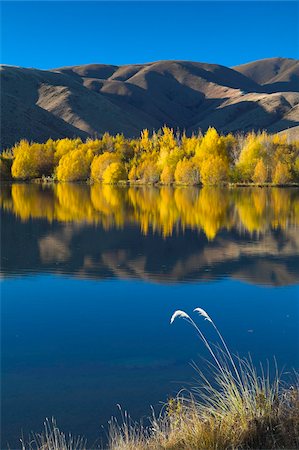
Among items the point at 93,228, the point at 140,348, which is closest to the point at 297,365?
the point at 140,348

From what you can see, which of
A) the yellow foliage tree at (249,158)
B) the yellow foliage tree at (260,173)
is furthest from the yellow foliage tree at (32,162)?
the yellow foliage tree at (260,173)

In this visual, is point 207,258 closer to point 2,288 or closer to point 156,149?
point 2,288

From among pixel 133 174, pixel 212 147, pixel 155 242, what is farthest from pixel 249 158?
pixel 155 242

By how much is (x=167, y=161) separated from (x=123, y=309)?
Answer: 63802mm

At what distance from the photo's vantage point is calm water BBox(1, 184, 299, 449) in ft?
25.3

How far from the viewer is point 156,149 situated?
86.7 meters

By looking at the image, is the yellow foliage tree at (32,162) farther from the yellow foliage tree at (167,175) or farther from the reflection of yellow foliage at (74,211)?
the reflection of yellow foliage at (74,211)

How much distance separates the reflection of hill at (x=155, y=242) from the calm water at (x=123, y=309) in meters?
0.08

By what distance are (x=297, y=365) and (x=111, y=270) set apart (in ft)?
29.4

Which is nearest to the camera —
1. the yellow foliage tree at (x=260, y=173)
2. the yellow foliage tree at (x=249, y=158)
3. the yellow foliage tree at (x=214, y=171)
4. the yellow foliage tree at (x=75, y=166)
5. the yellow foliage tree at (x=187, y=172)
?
the yellow foliage tree at (x=260, y=173)

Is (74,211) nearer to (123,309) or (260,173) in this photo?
(123,309)

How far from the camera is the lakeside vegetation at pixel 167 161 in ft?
224

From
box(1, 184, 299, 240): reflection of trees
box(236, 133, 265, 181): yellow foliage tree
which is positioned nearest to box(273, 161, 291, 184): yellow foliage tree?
box(236, 133, 265, 181): yellow foliage tree

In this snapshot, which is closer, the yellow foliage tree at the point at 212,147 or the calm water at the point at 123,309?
the calm water at the point at 123,309
